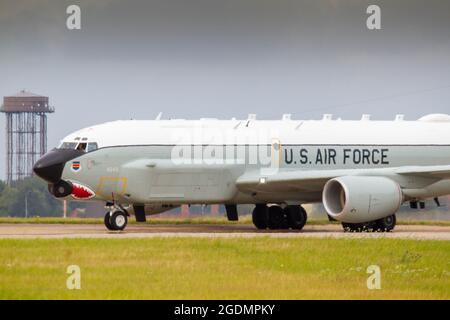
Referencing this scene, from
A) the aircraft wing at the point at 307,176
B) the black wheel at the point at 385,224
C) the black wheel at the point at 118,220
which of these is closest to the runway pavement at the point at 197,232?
the black wheel at the point at 385,224

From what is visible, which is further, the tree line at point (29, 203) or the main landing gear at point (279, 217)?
the tree line at point (29, 203)

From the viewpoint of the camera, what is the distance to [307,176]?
38438 mm

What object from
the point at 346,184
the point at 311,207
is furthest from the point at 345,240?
the point at 311,207

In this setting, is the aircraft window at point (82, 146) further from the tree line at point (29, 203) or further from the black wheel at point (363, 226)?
the tree line at point (29, 203)

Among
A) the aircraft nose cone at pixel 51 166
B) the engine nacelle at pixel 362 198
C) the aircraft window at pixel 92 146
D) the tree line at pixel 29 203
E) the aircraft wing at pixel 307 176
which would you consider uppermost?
the aircraft window at pixel 92 146

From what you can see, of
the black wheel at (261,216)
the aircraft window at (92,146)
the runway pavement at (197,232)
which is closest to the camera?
the runway pavement at (197,232)

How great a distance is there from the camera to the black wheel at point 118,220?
3734 cm

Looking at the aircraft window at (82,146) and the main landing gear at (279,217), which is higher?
the aircraft window at (82,146)

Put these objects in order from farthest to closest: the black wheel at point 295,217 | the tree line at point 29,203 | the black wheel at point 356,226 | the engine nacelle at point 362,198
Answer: the tree line at point 29,203
the black wheel at point 295,217
the black wheel at point 356,226
the engine nacelle at point 362,198

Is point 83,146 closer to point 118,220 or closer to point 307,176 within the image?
point 118,220

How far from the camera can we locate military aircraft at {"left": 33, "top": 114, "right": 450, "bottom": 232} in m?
37.3

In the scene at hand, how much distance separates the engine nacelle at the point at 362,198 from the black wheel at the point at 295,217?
3.91 metres

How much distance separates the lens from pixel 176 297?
20.2m

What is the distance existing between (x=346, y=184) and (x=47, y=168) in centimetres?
946
